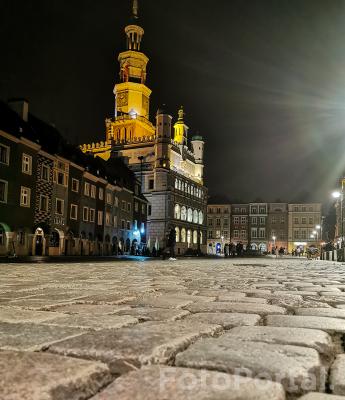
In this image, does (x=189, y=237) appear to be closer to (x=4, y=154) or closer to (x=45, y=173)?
(x=45, y=173)

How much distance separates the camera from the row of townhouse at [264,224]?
115500 millimetres

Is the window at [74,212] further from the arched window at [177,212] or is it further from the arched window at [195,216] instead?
the arched window at [195,216]

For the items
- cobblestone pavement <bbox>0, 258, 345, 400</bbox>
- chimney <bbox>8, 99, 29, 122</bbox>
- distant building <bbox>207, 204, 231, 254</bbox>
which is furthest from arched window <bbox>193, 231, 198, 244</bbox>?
cobblestone pavement <bbox>0, 258, 345, 400</bbox>

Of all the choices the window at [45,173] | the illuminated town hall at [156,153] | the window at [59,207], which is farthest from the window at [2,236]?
the illuminated town hall at [156,153]

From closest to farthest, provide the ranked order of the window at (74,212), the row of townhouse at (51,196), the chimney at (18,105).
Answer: the row of townhouse at (51,196), the chimney at (18,105), the window at (74,212)

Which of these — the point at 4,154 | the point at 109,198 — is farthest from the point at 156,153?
the point at 4,154

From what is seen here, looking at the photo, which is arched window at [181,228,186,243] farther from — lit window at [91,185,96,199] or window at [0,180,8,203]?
window at [0,180,8,203]

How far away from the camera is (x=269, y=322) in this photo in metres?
3.32

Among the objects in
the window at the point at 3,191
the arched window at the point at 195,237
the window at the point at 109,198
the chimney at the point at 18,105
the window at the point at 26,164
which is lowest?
the arched window at the point at 195,237

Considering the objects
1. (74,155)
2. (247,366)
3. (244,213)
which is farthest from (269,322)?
(244,213)

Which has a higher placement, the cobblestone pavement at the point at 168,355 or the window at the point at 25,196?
the window at the point at 25,196

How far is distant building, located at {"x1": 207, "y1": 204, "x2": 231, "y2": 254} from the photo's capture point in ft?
391

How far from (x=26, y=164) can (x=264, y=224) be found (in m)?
90.8

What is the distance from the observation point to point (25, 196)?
34812mm
